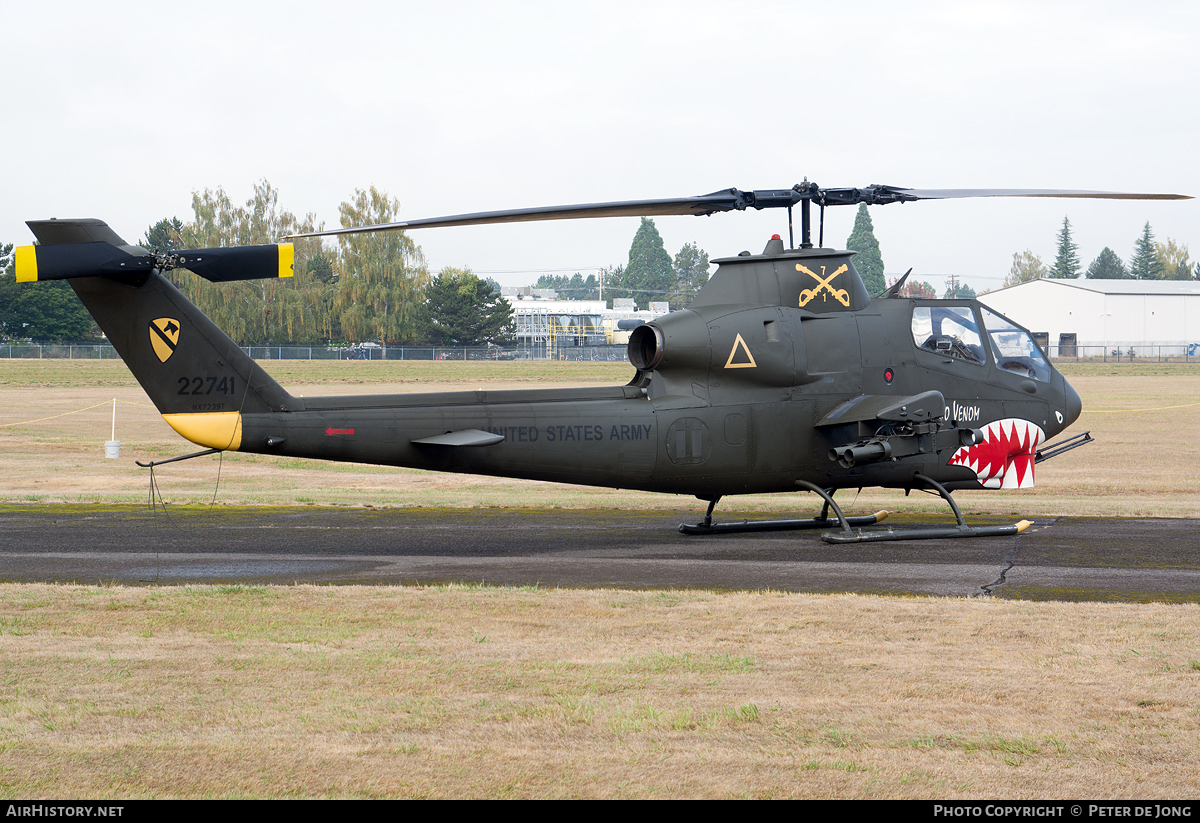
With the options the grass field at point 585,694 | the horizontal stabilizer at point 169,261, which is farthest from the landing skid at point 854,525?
the horizontal stabilizer at point 169,261

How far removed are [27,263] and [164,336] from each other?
5.08 ft

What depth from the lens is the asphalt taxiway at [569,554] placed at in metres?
10.5

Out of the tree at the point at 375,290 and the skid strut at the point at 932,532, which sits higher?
the tree at the point at 375,290

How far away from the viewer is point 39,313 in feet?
322

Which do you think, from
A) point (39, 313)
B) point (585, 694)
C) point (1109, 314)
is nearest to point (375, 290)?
point (39, 313)

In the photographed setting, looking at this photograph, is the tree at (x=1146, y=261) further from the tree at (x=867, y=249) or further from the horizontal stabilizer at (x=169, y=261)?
the horizontal stabilizer at (x=169, y=261)

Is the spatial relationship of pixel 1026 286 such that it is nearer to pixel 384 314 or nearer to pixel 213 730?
pixel 384 314

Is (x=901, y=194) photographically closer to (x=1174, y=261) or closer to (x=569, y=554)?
(x=569, y=554)

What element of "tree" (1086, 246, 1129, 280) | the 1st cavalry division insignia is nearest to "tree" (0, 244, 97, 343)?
the 1st cavalry division insignia

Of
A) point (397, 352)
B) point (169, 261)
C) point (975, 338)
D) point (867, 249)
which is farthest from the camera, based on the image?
point (867, 249)

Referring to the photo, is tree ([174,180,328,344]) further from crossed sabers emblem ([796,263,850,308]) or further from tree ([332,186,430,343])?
crossed sabers emblem ([796,263,850,308])

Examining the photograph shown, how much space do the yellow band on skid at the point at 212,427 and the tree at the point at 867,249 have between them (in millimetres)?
135728

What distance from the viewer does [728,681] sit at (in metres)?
6.77

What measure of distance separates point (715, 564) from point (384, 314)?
324 ft
